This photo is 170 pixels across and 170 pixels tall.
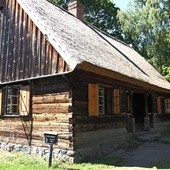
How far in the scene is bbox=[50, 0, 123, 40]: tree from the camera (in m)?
43.5

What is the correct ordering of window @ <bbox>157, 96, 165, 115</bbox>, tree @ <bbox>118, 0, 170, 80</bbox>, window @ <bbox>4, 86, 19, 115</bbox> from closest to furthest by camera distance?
window @ <bbox>4, 86, 19, 115</bbox> < window @ <bbox>157, 96, 165, 115</bbox> < tree @ <bbox>118, 0, 170, 80</bbox>

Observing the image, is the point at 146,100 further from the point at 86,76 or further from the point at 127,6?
the point at 127,6

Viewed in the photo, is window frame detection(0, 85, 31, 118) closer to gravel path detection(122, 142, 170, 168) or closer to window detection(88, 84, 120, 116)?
window detection(88, 84, 120, 116)

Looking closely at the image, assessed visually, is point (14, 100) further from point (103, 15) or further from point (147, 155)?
point (103, 15)

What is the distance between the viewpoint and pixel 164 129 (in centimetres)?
2338

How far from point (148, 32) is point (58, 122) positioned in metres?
23.2

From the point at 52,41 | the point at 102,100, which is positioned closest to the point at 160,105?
the point at 102,100

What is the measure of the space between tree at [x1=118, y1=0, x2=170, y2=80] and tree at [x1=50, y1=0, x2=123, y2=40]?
8377mm

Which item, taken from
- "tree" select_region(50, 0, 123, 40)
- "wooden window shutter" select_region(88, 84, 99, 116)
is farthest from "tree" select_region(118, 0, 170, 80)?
"wooden window shutter" select_region(88, 84, 99, 116)

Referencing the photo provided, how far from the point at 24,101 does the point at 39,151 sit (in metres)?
2.30

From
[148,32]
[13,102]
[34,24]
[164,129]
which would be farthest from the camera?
[148,32]

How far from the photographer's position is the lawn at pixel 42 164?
37.5ft

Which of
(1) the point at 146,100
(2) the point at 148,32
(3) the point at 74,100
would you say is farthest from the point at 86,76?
(2) the point at 148,32

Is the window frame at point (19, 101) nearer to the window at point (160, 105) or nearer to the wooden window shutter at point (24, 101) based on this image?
the wooden window shutter at point (24, 101)
